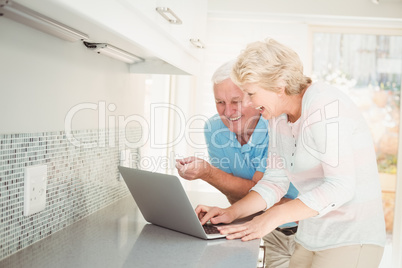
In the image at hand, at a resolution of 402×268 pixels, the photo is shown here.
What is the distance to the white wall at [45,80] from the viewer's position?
3.54 feet

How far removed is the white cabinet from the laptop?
0.39m

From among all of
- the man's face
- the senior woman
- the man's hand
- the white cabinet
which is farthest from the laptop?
the man's face

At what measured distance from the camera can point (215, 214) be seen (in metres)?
1.46

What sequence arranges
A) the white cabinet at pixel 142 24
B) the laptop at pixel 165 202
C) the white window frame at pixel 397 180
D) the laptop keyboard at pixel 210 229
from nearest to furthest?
the white cabinet at pixel 142 24 < the laptop at pixel 165 202 < the laptop keyboard at pixel 210 229 < the white window frame at pixel 397 180

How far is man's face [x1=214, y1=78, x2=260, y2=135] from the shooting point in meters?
1.91

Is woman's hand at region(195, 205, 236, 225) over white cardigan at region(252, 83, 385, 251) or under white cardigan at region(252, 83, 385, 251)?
under

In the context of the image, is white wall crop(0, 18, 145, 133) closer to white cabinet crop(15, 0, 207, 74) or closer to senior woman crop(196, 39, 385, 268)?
white cabinet crop(15, 0, 207, 74)

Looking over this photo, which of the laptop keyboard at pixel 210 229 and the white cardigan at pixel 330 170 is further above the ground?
the white cardigan at pixel 330 170

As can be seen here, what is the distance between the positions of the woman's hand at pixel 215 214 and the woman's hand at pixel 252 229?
0.12 meters

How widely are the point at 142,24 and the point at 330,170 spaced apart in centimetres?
71

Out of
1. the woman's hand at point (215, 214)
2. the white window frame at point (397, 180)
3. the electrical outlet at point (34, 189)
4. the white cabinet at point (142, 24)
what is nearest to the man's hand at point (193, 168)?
the woman's hand at point (215, 214)

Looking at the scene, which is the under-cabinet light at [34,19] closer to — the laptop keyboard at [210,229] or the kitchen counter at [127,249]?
the kitchen counter at [127,249]

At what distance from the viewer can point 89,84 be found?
158 centimetres

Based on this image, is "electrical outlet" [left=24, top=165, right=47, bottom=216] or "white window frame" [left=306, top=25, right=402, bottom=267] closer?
"electrical outlet" [left=24, top=165, right=47, bottom=216]
